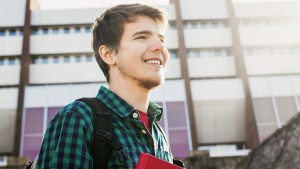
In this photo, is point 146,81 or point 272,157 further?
point 272,157

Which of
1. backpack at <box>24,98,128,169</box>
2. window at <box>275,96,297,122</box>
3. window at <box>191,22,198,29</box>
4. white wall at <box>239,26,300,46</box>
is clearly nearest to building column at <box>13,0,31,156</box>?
window at <box>191,22,198,29</box>

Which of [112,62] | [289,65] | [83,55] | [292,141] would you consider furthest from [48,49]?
[112,62]

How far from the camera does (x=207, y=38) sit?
66.2 ft

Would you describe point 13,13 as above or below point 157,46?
above

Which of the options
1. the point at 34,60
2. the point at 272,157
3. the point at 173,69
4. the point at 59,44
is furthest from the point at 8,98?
the point at 272,157

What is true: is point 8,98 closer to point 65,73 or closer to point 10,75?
point 10,75

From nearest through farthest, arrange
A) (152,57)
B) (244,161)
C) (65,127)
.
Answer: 1. (65,127)
2. (152,57)
3. (244,161)

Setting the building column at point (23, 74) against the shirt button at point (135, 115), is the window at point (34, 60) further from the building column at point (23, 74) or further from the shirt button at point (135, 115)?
the shirt button at point (135, 115)

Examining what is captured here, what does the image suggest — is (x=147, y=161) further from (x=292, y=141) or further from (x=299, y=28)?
(x=299, y=28)

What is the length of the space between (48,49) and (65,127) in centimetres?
1933

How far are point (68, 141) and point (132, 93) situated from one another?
2.00 feet

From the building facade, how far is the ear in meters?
15.2

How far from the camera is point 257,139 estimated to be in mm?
17156

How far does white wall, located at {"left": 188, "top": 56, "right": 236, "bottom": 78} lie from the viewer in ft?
A: 62.1
